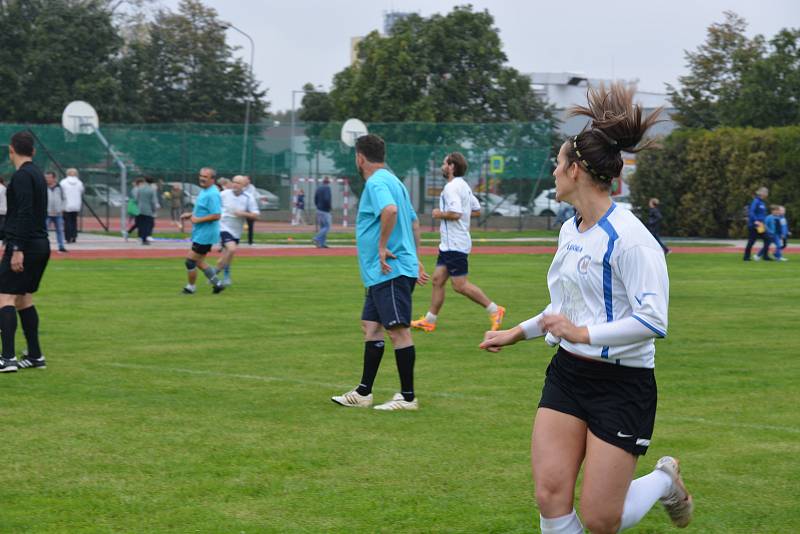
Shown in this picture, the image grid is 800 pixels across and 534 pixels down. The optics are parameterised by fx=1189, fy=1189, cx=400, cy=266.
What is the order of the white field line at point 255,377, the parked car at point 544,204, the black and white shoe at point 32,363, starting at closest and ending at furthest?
1. the white field line at point 255,377
2. the black and white shoe at point 32,363
3. the parked car at point 544,204

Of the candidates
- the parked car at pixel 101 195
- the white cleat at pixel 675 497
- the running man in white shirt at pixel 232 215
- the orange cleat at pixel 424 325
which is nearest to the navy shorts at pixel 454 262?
the orange cleat at pixel 424 325

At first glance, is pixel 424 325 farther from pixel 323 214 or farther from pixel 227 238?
pixel 323 214

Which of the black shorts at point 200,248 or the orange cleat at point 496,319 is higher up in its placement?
the black shorts at point 200,248

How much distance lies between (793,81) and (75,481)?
50.6 metres

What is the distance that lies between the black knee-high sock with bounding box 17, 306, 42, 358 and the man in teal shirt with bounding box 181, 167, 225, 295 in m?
7.37

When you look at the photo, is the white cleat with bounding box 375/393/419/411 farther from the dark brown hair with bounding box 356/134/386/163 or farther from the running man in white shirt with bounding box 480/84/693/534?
the running man in white shirt with bounding box 480/84/693/534

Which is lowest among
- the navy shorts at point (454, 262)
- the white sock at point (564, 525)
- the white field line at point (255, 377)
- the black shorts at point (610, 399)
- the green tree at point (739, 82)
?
the white field line at point (255, 377)

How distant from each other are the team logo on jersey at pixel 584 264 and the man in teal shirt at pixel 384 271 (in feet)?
13.8

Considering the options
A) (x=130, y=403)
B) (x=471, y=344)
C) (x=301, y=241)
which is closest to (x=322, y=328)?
(x=471, y=344)

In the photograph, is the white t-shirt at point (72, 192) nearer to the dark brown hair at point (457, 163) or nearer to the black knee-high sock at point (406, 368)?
the dark brown hair at point (457, 163)

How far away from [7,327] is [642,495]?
7.03 m

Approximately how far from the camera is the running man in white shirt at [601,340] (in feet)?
15.1

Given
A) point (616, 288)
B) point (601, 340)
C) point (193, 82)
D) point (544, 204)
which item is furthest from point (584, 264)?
point (193, 82)

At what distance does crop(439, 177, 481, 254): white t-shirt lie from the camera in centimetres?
1362
